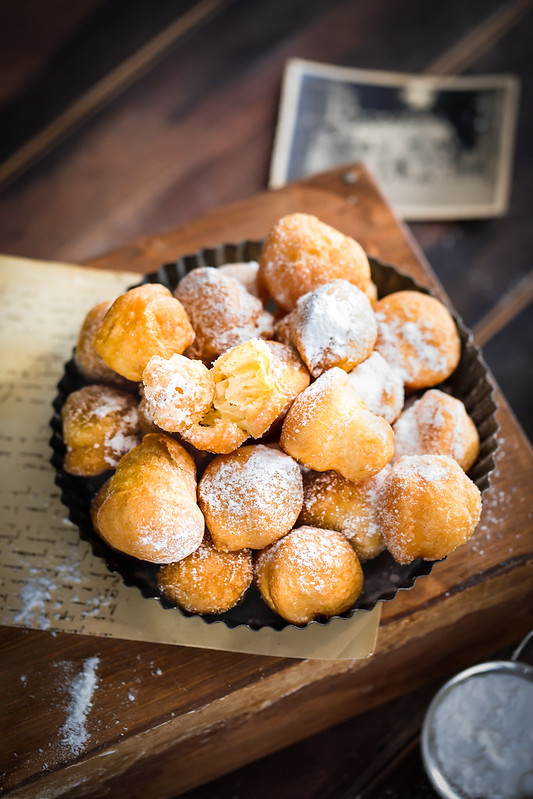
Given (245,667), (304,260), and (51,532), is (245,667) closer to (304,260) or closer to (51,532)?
(51,532)

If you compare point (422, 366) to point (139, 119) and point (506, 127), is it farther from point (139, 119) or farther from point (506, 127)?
→ point (139, 119)

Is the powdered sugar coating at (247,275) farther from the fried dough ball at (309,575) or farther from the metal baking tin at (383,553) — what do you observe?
the fried dough ball at (309,575)

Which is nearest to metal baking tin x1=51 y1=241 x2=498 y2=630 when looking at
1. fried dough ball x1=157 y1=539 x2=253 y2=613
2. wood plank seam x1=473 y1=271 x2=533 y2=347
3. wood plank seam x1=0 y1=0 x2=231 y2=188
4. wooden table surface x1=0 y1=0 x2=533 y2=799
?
fried dough ball x1=157 y1=539 x2=253 y2=613

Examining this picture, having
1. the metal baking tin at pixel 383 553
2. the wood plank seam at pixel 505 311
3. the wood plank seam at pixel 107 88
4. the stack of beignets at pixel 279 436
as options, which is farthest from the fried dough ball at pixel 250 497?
the wood plank seam at pixel 107 88

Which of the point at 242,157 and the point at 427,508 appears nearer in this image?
the point at 427,508

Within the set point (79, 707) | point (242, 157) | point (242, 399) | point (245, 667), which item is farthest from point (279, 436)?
point (242, 157)

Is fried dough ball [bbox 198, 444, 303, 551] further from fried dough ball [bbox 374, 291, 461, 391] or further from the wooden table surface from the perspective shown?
the wooden table surface
